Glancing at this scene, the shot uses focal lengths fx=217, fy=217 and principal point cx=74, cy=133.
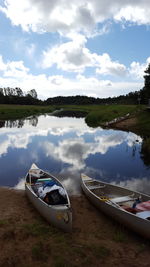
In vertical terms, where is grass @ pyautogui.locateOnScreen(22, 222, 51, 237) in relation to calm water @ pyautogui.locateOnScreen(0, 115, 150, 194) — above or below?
below

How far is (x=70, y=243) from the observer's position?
30.7 ft

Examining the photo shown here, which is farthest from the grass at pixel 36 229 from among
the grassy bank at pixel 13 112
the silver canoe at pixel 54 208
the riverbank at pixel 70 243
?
the grassy bank at pixel 13 112

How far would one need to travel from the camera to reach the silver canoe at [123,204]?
32.4 ft

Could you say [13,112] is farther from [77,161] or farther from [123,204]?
[123,204]

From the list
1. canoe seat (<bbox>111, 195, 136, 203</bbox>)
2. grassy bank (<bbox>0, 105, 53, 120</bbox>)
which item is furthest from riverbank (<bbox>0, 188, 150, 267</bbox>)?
grassy bank (<bbox>0, 105, 53, 120</bbox>)

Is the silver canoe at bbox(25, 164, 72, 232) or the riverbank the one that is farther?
the silver canoe at bbox(25, 164, 72, 232)

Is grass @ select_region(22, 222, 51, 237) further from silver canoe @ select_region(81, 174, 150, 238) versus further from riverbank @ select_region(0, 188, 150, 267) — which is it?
silver canoe @ select_region(81, 174, 150, 238)

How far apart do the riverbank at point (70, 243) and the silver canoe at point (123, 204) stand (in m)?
0.55

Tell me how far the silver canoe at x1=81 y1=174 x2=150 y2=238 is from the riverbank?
0.55m

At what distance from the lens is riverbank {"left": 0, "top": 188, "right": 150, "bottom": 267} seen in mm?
8312

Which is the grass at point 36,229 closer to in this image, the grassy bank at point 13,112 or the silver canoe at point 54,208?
the silver canoe at point 54,208

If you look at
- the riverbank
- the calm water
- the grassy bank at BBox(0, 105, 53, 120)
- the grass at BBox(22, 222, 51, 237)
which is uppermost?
the grassy bank at BBox(0, 105, 53, 120)

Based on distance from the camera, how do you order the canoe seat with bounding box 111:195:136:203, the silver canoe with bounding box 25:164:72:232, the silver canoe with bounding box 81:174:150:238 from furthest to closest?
the canoe seat with bounding box 111:195:136:203 < the silver canoe with bounding box 25:164:72:232 < the silver canoe with bounding box 81:174:150:238

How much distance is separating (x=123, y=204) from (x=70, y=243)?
14.2 feet
